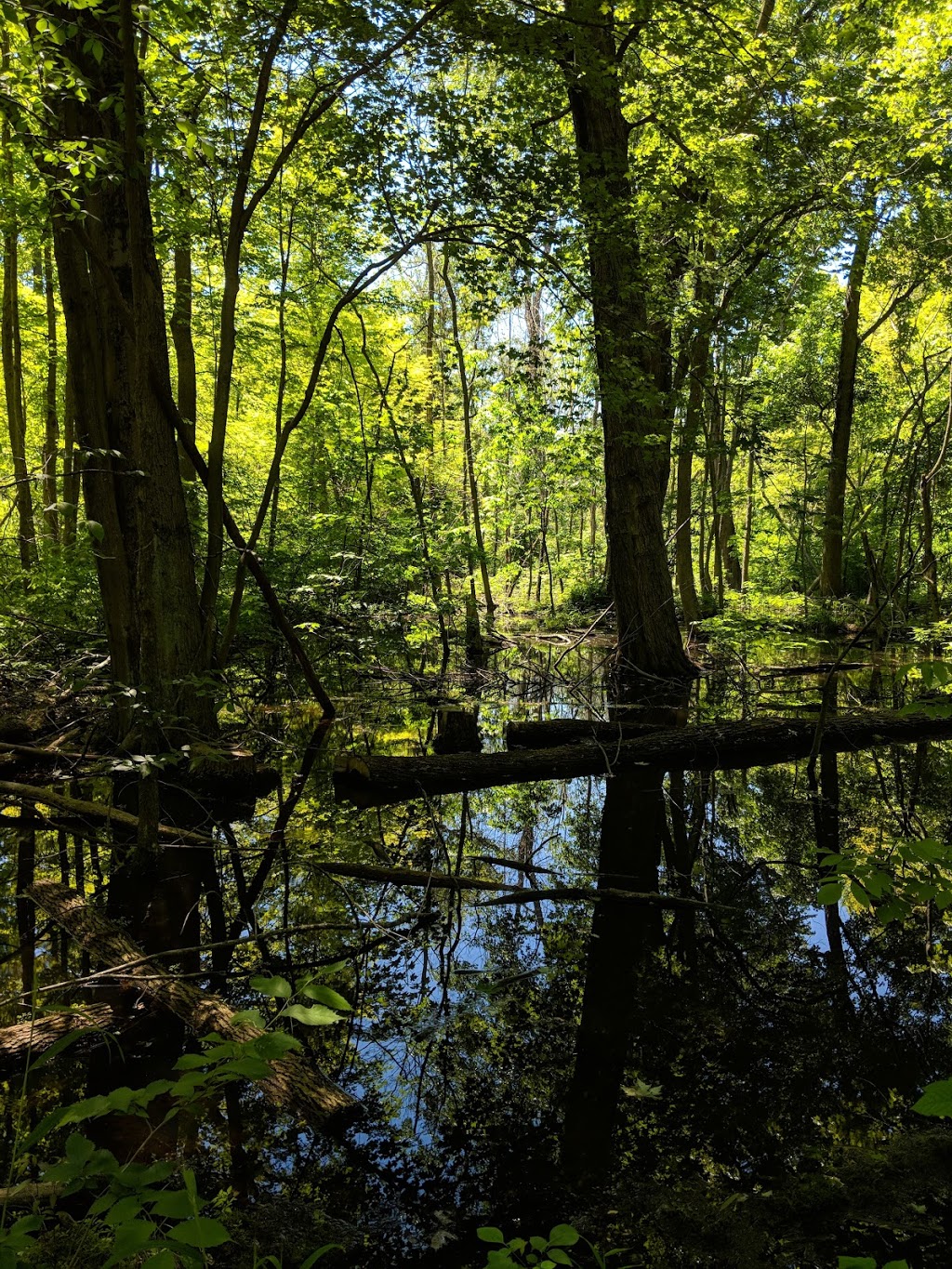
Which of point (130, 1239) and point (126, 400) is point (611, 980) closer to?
point (130, 1239)

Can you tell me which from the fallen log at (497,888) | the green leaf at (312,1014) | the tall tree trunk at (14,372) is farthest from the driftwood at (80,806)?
the tall tree trunk at (14,372)

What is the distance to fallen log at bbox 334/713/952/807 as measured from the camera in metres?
6.23

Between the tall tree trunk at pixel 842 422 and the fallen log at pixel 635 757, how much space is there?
8.49 metres

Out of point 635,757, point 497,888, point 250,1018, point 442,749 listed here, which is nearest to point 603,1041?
point 497,888

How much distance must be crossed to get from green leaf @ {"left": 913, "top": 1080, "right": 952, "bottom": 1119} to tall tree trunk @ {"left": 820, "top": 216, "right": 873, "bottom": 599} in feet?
49.1

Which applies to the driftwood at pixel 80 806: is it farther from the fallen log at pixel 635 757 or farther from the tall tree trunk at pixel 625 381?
the tall tree trunk at pixel 625 381

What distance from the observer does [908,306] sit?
51.7ft

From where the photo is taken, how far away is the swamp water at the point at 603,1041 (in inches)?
81.3

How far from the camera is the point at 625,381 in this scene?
6691mm

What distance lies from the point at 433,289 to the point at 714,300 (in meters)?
10.9

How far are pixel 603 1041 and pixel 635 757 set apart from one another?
4.18m

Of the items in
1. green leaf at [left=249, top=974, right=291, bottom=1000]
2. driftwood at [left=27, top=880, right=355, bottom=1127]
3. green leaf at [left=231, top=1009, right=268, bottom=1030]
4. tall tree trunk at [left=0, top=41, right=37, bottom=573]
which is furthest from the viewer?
tall tree trunk at [left=0, top=41, right=37, bottom=573]

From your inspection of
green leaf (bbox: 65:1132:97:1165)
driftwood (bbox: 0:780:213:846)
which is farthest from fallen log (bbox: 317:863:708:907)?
green leaf (bbox: 65:1132:97:1165)

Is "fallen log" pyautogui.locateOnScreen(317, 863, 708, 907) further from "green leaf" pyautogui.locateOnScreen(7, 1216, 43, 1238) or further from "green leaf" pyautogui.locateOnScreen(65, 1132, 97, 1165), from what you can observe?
"green leaf" pyautogui.locateOnScreen(7, 1216, 43, 1238)
